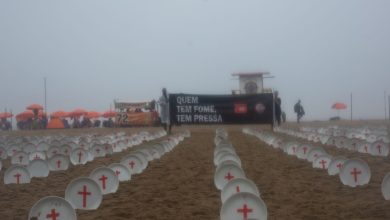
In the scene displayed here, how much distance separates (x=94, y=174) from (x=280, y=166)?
16.4ft

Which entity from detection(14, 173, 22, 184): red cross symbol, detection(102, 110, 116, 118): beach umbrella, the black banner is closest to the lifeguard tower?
the black banner

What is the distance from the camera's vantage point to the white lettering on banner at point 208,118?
28984 mm

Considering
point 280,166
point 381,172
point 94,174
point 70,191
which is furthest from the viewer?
point 280,166

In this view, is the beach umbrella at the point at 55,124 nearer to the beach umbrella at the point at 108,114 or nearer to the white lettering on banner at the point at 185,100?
the beach umbrella at the point at 108,114

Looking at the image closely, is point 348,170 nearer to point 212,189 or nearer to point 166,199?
point 212,189

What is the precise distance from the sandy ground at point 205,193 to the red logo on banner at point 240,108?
1480 cm

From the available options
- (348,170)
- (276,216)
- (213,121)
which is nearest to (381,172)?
(348,170)

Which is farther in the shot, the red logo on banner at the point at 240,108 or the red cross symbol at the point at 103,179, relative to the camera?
the red logo on banner at the point at 240,108

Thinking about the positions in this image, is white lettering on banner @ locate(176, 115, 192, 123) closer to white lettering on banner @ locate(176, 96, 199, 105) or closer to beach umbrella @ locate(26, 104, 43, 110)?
white lettering on banner @ locate(176, 96, 199, 105)

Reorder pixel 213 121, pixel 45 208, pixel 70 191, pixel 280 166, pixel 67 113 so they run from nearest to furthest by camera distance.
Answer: pixel 45 208
pixel 70 191
pixel 280 166
pixel 213 121
pixel 67 113

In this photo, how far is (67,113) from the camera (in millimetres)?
56062

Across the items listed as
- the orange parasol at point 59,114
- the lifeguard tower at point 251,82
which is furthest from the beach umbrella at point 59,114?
the lifeguard tower at point 251,82

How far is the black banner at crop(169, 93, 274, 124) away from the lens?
28844 mm

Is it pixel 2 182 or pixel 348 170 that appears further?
pixel 2 182
